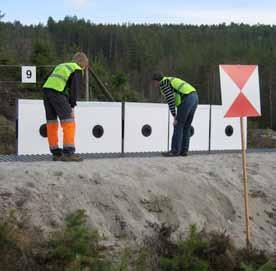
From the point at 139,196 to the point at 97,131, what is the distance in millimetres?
5613

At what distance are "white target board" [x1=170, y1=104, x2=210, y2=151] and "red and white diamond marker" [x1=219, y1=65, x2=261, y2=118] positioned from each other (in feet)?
23.0

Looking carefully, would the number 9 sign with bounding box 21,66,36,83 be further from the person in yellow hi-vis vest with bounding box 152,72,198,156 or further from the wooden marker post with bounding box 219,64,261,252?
the wooden marker post with bounding box 219,64,261,252

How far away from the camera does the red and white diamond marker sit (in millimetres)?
8444

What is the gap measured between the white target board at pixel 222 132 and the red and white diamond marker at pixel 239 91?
7.50m

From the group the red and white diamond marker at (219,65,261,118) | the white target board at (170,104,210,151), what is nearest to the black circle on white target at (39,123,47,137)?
the white target board at (170,104,210,151)

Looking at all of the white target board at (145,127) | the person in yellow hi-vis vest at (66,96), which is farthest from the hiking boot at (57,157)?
the white target board at (145,127)

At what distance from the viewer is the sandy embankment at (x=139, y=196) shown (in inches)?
299

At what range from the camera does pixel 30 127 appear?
12.9 meters

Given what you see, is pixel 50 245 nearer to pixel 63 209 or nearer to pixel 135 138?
pixel 63 209

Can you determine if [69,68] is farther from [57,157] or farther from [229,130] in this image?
[229,130]

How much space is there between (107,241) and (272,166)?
508 cm

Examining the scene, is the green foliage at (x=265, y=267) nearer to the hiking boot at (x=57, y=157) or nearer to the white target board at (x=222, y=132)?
the hiking boot at (x=57, y=157)

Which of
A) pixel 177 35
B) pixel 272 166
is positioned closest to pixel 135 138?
pixel 272 166

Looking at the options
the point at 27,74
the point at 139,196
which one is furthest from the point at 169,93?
the point at 27,74
